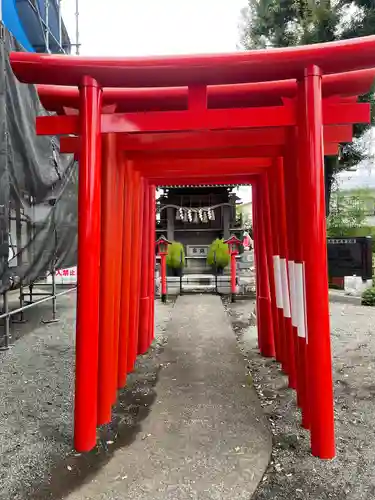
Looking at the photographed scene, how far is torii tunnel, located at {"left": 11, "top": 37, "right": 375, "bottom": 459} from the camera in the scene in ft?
8.04

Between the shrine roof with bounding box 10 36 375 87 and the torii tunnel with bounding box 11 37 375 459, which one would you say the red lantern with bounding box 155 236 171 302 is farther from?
the shrine roof with bounding box 10 36 375 87

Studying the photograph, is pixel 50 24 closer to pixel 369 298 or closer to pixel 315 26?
pixel 315 26

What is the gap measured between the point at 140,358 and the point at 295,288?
2.69 m

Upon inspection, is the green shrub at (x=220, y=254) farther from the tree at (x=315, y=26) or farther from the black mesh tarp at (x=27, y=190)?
the black mesh tarp at (x=27, y=190)

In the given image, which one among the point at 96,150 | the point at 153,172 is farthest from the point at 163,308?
the point at 96,150

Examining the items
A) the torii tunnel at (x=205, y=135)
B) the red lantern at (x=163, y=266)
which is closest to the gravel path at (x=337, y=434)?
the torii tunnel at (x=205, y=135)

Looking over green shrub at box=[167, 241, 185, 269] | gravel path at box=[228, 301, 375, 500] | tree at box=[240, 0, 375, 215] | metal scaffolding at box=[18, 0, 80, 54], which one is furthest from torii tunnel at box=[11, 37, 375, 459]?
tree at box=[240, 0, 375, 215]

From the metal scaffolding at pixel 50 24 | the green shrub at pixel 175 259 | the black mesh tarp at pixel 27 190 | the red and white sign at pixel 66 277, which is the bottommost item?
the red and white sign at pixel 66 277

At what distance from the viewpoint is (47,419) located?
125 inches

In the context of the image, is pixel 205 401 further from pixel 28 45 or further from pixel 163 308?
pixel 28 45

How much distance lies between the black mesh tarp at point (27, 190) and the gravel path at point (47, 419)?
42.1 inches

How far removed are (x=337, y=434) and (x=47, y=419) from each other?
2.36 meters

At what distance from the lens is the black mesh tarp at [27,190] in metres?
4.60

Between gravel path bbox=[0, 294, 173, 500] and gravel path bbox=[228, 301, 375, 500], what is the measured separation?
112cm
